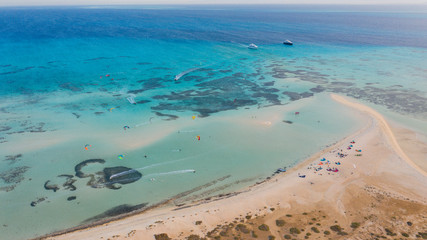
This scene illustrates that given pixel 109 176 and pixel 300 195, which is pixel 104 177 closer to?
pixel 109 176

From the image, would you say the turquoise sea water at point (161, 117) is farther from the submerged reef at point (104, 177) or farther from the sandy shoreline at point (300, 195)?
the sandy shoreline at point (300, 195)

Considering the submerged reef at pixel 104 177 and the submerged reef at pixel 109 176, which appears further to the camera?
the submerged reef at pixel 109 176

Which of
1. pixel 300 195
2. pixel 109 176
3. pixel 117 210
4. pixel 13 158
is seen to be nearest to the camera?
pixel 117 210

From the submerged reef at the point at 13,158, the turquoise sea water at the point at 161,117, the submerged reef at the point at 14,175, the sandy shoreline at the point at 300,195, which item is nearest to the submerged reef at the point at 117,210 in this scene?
the turquoise sea water at the point at 161,117

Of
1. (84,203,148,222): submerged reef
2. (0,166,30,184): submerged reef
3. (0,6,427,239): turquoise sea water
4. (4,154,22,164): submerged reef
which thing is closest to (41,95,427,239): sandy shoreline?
(84,203,148,222): submerged reef

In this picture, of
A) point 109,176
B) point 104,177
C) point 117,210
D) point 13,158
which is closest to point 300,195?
point 117,210

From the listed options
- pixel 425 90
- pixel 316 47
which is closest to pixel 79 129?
pixel 425 90
